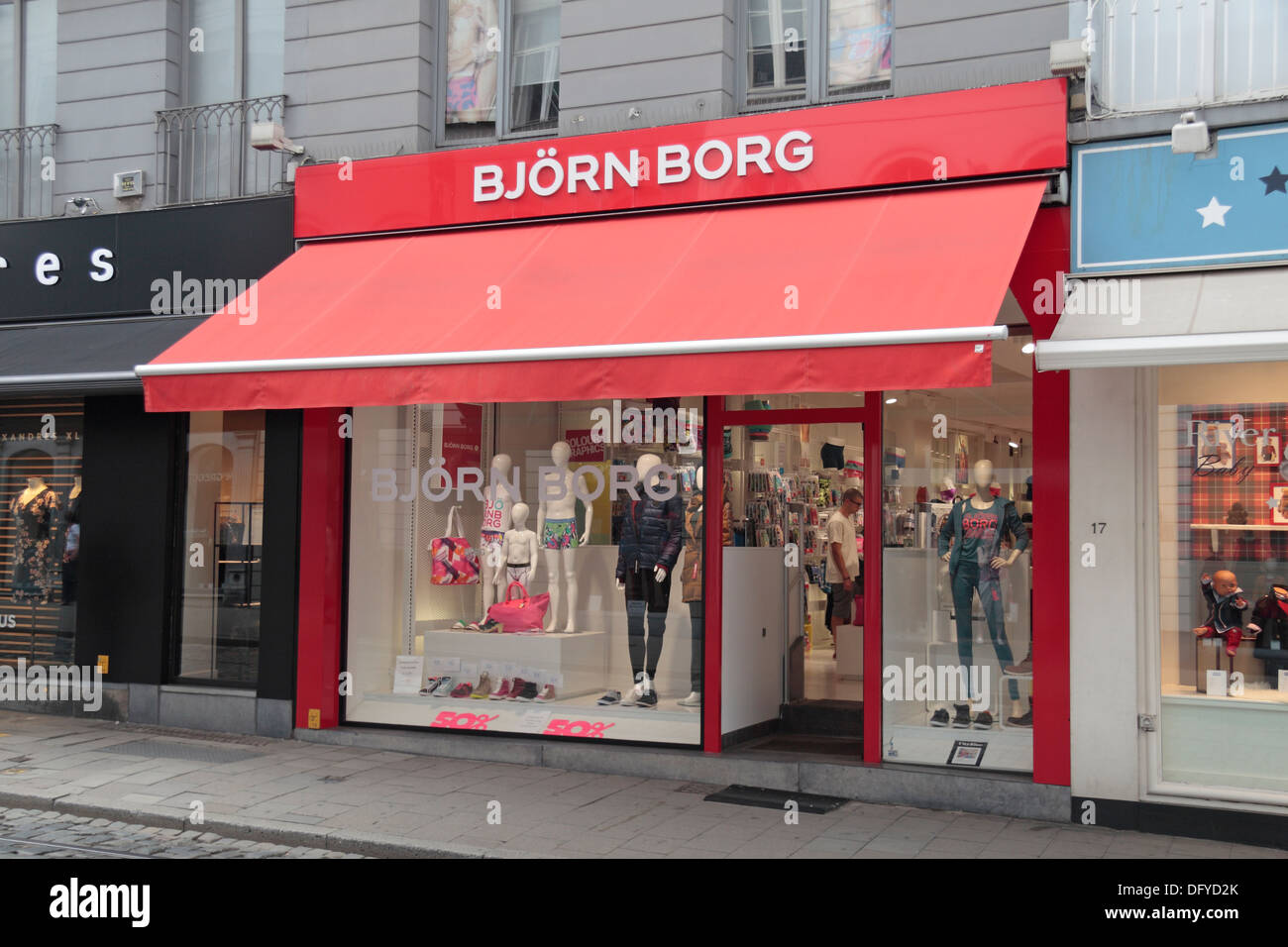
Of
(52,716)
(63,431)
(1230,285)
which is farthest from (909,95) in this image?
(52,716)

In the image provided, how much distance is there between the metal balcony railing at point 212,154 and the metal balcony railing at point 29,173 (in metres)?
1.27

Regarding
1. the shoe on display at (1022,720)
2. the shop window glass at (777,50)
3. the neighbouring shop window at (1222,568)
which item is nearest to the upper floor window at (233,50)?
the shop window glass at (777,50)

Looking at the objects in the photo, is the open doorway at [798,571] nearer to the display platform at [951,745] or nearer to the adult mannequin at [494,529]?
the display platform at [951,745]

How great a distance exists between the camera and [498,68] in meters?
10.4

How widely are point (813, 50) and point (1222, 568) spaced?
15.4 ft

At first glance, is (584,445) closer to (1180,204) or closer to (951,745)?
(951,745)

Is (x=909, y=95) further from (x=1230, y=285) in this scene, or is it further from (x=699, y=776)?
(x=699, y=776)

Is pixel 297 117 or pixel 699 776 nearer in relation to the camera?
pixel 699 776

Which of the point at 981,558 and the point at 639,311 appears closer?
the point at 639,311

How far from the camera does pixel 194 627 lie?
35.4ft

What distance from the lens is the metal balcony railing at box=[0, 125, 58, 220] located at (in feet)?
38.4

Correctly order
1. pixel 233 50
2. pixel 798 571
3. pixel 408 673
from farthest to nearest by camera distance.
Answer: pixel 233 50 → pixel 408 673 → pixel 798 571

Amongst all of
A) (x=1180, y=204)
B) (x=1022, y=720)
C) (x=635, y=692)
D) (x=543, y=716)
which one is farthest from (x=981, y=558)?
(x=543, y=716)
